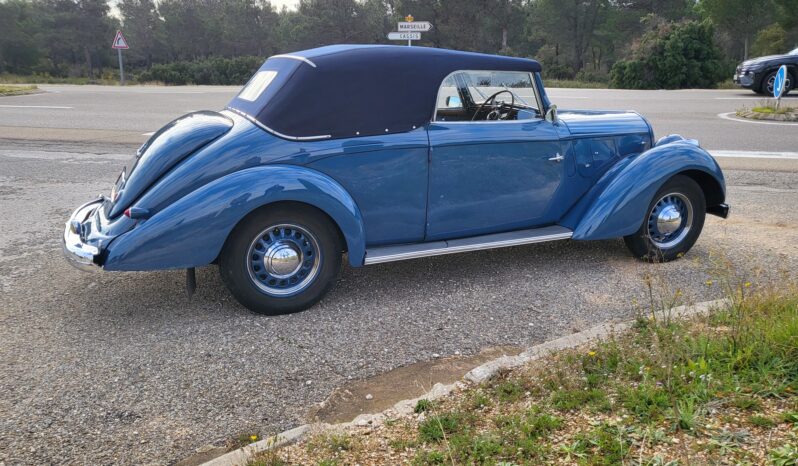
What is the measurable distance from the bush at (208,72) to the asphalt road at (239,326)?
27.2 metres

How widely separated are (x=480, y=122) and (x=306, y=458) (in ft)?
9.37

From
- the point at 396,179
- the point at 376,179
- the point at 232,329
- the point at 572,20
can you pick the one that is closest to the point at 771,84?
the point at 396,179

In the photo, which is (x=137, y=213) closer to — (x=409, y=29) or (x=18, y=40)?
(x=409, y=29)

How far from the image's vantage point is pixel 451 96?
4723mm

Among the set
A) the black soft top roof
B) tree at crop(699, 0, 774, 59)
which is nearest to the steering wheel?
the black soft top roof

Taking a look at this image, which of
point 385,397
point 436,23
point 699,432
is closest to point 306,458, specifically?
point 385,397

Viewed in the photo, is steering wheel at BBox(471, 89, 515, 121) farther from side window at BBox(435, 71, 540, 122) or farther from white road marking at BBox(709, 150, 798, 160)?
white road marking at BBox(709, 150, 798, 160)

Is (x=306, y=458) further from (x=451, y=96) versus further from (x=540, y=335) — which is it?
(x=451, y=96)

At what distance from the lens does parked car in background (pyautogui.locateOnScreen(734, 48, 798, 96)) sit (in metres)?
17.5

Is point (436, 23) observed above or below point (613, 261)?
above

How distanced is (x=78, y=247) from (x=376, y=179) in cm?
190

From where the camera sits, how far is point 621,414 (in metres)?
2.59

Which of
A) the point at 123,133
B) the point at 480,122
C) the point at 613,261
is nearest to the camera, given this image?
the point at 480,122

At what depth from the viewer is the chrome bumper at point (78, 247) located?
148 inches
